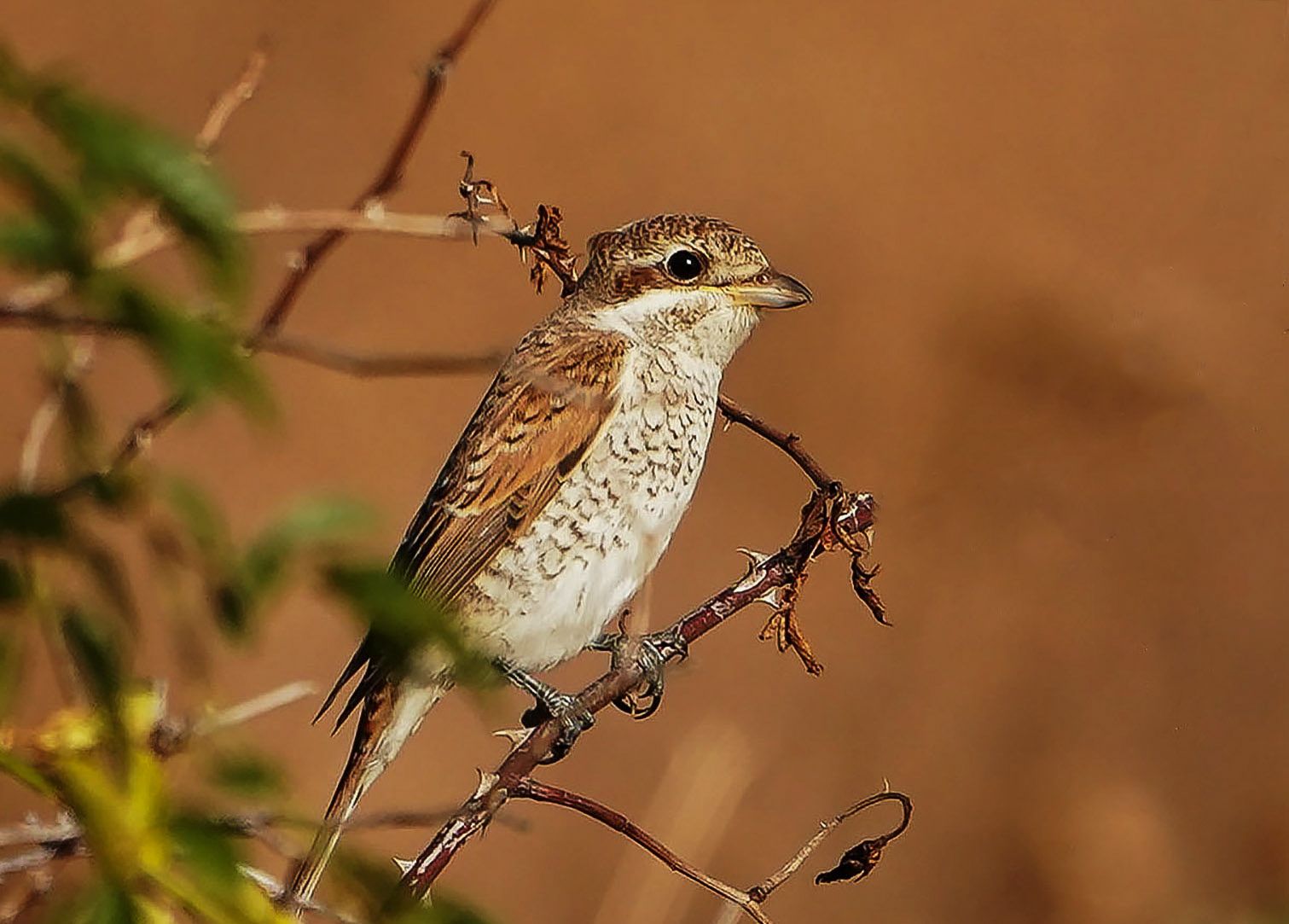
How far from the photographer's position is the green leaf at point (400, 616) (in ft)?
2.52

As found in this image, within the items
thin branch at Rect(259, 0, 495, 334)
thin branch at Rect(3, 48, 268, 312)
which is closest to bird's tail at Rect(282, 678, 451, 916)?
thin branch at Rect(3, 48, 268, 312)

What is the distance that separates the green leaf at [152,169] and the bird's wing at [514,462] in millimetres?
2219

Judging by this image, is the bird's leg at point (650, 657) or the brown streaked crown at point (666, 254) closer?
the bird's leg at point (650, 657)

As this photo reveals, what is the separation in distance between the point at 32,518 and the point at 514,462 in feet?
7.79

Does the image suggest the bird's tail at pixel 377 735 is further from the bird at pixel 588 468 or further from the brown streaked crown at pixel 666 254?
the brown streaked crown at pixel 666 254

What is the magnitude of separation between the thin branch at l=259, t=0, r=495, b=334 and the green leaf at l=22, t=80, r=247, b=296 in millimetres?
549

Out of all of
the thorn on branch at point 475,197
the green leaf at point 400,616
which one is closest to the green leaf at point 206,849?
the green leaf at point 400,616

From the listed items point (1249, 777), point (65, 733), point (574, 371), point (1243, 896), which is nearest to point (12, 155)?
point (65, 733)

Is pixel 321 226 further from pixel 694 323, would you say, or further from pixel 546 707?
pixel 694 323

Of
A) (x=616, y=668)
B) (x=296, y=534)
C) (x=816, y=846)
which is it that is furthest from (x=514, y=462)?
(x=296, y=534)

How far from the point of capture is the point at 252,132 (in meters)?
7.88

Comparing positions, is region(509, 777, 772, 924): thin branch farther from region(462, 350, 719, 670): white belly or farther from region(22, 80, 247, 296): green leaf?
region(462, 350, 719, 670): white belly

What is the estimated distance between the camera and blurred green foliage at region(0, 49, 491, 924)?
0.71m

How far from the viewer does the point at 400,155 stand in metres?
1.41
